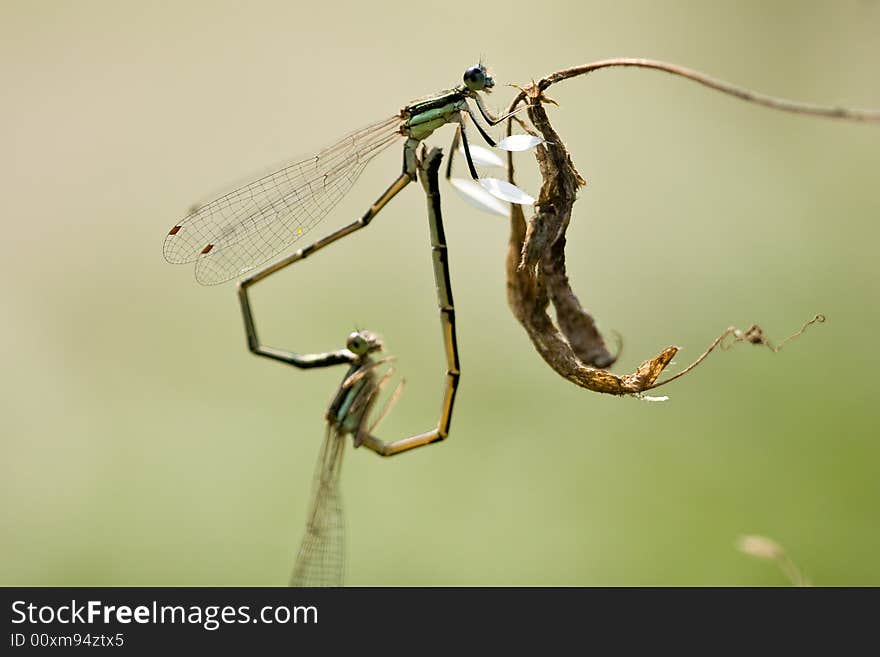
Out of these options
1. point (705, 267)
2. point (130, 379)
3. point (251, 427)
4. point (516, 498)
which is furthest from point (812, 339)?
point (130, 379)

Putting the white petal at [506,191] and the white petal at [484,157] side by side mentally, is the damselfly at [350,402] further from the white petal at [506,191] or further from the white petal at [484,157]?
the white petal at [506,191]

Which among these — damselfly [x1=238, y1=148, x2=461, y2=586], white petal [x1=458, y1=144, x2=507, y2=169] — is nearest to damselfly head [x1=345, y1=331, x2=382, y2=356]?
damselfly [x1=238, y1=148, x2=461, y2=586]

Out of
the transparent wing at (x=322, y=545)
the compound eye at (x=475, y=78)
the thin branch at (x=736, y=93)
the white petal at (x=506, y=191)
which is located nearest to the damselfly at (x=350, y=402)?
the transparent wing at (x=322, y=545)

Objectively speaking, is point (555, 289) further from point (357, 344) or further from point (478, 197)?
point (357, 344)

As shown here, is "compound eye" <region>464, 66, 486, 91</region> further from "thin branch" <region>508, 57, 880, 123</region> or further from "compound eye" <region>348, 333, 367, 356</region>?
"compound eye" <region>348, 333, 367, 356</region>

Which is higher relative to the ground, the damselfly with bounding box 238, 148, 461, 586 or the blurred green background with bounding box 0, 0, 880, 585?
the blurred green background with bounding box 0, 0, 880, 585
